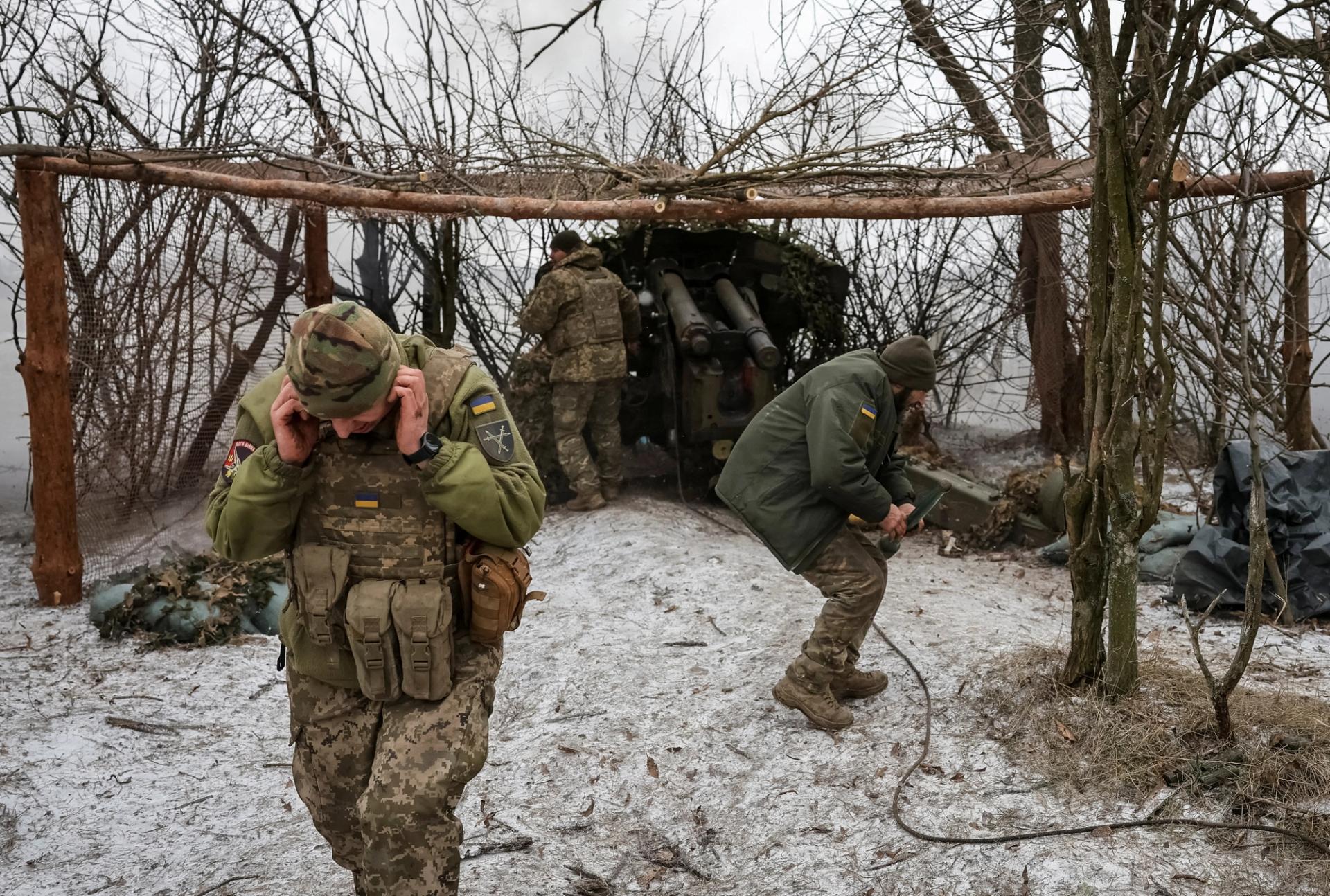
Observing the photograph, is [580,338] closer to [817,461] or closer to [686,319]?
[686,319]

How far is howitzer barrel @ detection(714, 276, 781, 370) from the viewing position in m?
7.38

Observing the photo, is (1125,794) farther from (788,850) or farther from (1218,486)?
(1218,486)

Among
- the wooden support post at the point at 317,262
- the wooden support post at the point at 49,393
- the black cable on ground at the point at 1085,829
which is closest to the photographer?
the black cable on ground at the point at 1085,829

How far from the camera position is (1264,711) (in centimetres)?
392

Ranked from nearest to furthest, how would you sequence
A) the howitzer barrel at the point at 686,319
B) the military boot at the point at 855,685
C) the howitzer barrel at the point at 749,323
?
the military boot at the point at 855,685 → the howitzer barrel at the point at 749,323 → the howitzer barrel at the point at 686,319

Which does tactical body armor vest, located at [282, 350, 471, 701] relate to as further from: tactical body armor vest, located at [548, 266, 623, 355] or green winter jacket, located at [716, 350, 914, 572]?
tactical body armor vest, located at [548, 266, 623, 355]

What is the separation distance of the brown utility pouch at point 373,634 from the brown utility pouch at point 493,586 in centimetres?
18

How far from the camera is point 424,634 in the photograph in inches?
106

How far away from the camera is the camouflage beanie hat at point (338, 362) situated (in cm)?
245

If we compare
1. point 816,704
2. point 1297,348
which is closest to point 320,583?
point 816,704

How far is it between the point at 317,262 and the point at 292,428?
195 inches

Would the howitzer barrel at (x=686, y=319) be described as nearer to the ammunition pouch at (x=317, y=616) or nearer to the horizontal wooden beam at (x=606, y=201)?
the horizontal wooden beam at (x=606, y=201)

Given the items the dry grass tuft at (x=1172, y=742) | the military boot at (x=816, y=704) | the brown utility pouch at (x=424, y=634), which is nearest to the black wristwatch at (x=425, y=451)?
the brown utility pouch at (x=424, y=634)

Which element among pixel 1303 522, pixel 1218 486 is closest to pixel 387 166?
pixel 1218 486
